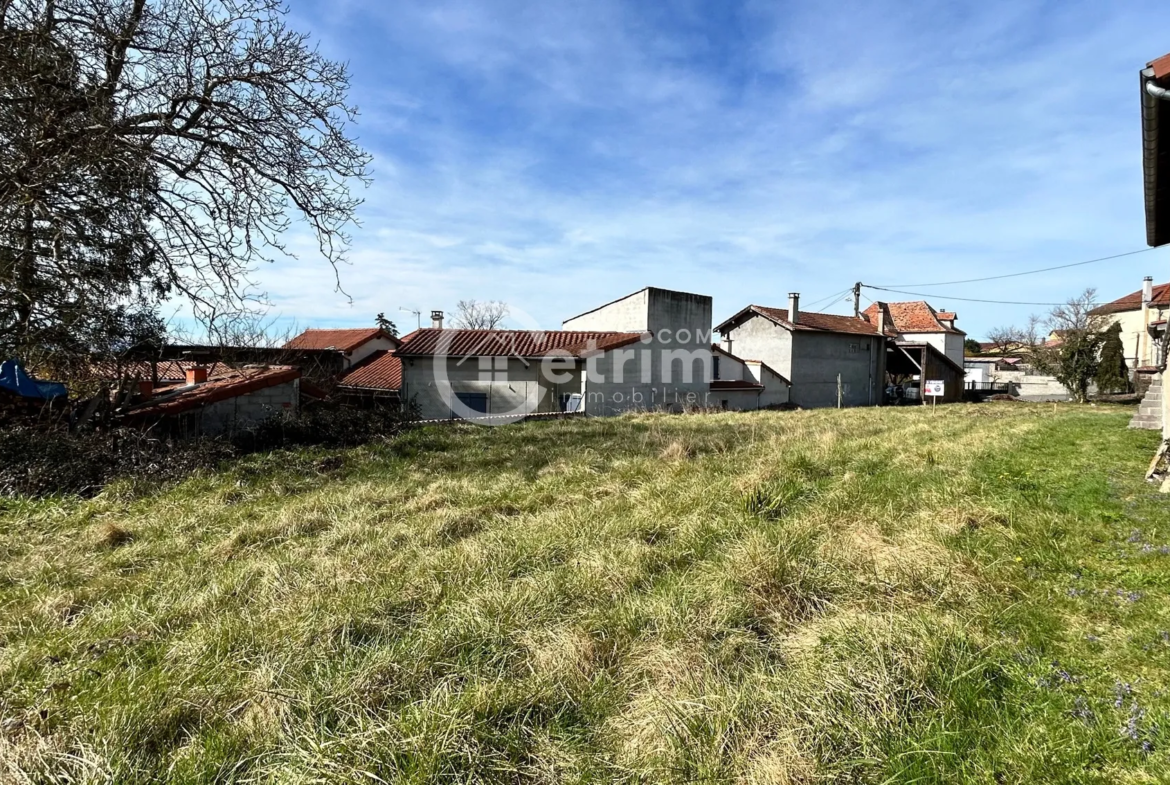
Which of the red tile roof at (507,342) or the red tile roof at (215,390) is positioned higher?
the red tile roof at (507,342)

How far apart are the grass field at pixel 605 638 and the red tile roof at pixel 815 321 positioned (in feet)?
76.6

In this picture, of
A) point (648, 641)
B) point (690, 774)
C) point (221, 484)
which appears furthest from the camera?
point (221, 484)

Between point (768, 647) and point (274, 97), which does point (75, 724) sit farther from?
point (274, 97)

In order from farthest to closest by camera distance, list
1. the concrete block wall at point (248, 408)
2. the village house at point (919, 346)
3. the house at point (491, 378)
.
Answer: the village house at point (919, 346)
the house at point (491, 378)
the concrete block wall at point (248, 408)

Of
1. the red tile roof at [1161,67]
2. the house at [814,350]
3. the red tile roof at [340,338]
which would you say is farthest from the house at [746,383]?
the red tile roof at [1161,67]

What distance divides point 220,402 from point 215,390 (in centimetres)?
32

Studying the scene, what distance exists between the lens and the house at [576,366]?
829 inches

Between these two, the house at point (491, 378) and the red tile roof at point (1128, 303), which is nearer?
the house at point (491, 378)

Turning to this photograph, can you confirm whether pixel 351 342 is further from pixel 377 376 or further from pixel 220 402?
pixel 220 402

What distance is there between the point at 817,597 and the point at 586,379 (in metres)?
17.6

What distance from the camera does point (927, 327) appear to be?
137ft

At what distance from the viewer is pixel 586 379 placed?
20.9m

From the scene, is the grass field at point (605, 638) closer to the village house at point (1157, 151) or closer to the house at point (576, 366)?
the village house at point (1157, 151)

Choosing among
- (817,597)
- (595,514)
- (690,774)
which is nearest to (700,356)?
(595,514)
